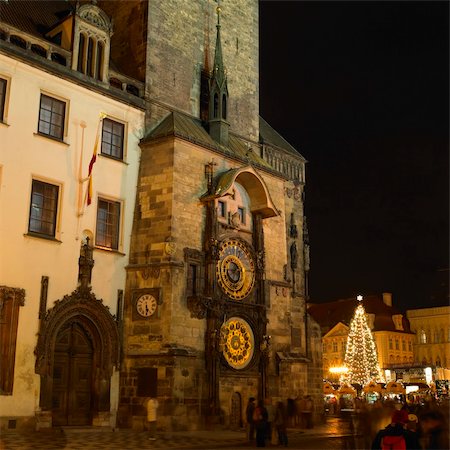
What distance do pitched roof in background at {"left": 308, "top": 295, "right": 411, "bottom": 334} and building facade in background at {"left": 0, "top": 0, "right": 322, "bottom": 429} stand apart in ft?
172

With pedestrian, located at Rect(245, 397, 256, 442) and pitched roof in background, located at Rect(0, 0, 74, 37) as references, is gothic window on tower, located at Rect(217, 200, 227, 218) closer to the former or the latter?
pedestrian, located at Rect(245, 397, 256, 442)

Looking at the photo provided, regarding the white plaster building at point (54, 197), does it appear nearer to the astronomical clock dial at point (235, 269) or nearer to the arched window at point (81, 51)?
the arched window at point (81, 51)

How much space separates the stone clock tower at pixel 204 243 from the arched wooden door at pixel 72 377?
120cm

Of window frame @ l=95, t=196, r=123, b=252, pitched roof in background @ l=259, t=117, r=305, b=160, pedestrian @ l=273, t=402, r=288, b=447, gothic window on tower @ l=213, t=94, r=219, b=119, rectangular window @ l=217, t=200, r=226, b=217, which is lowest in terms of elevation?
pedestrian @ l=273, t=402, r=288, b=447

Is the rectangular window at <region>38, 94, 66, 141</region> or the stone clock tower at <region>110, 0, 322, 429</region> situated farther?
the stone clock tower at <region>110, 0, 322, 429</region>

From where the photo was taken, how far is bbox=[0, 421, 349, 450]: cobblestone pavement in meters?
17.3

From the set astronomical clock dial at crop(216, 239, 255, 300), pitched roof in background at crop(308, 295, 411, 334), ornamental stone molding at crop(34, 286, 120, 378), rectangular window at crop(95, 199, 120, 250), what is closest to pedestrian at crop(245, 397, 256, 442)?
ornamental stone molding at crop(34, 286, 120, 378)

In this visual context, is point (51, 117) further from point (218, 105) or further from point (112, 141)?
point (218, 105)

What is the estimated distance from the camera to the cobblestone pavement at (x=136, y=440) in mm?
17297

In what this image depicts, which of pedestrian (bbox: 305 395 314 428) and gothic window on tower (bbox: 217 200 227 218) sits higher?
gothic window on tower (bbox: 217 200 227 218)

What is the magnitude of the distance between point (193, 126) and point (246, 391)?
33.9ft

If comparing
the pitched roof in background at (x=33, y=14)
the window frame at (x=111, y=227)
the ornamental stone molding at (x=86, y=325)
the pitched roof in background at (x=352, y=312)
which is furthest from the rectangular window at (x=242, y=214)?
the pitched roof in background at (x=352, y=312)

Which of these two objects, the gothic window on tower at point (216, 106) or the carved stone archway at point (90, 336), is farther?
the gothic window on tower at point (216, 106)

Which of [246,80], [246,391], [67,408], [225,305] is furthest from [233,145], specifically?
[67,408]
